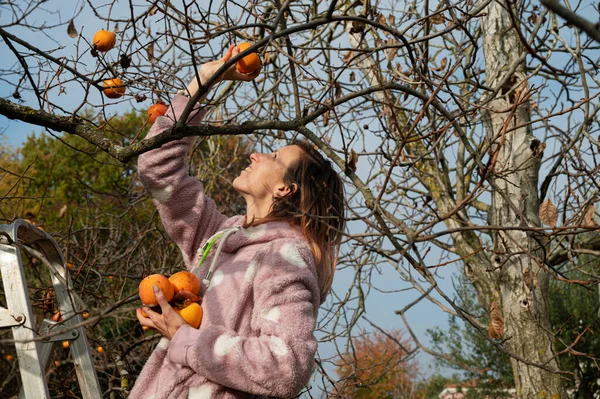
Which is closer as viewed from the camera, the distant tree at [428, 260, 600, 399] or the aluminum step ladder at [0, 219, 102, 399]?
the aluminum step ladder at [0, 219, 102, 399]

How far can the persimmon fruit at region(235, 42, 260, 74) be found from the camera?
7.07ft

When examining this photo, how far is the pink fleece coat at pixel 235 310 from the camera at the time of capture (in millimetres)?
1914

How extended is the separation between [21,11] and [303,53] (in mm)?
2063

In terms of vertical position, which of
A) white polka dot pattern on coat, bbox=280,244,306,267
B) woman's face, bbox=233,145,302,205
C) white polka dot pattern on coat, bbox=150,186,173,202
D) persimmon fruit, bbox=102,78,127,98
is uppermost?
persimmon fruit, bbox=102,78,127,98

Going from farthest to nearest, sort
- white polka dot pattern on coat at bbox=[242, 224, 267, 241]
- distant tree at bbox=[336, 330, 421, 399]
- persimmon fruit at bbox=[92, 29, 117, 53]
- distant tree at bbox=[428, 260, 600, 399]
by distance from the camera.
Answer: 1. distant tree at bbox=[428, 260, 600, 399]
2. distant tree at bbox=[336, 330, 421, 399]
3. persimmon fruit at bbox=[92, 29, 117, 53]
4. white polka dot pattern on coat at bbox=[242, 224, 267, 241]

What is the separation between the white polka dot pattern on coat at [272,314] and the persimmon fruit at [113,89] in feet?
3.22

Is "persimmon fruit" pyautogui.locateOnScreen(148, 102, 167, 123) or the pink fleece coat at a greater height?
"persimmon fruit" pyautogui.locateOnScreen(148, 102, 167, 123)

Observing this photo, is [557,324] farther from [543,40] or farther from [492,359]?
[543,40]

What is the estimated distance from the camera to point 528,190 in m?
4.56

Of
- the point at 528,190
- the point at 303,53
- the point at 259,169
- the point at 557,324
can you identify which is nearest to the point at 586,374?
the point at 557,324

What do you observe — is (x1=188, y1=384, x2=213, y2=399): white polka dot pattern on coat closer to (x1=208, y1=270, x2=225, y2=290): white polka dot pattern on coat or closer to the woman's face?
(x1=208, y1=270, x2=225, y2=290): white polka dot pattern on coat

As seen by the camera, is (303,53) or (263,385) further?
(303,53)

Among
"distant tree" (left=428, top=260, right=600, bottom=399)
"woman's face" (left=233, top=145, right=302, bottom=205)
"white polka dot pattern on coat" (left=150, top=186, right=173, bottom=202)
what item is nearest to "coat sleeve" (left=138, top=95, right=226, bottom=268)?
"white polka dot pattern on coat" (left=150, top=186, right=173, bottom=202)

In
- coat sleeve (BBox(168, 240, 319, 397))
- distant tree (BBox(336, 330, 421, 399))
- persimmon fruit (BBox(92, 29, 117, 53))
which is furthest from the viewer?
distant tree (BBox(336, 330, 421, 399))
